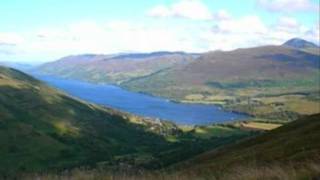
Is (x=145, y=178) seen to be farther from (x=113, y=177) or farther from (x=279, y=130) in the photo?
(x=279, y=130)

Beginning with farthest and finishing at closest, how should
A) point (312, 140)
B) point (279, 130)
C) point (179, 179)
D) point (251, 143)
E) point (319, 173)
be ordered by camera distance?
point (279, 130) < point (251, 143) < point (312, 140) < point (179, 179) < point (319, 173)

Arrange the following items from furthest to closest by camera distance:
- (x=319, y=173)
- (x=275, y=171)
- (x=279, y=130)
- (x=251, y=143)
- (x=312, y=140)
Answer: (x=279, y=130) < (x=251, y=143) < (x=312, y=140) < (x=275, y=171) < (x=319, y=173)

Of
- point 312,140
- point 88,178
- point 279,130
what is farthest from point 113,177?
point 279,130

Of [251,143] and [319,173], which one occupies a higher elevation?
[319,173]

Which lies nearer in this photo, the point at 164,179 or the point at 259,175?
the point at 259,175

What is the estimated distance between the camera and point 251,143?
7038cm

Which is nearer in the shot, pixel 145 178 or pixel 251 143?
pixel 145 178

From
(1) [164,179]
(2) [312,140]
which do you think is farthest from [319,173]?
(2) [312,140]

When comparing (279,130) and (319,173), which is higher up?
(319,173)

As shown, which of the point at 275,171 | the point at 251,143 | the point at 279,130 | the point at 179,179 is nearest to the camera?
the point at 275,171

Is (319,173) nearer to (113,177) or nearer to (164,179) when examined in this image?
(164,179)

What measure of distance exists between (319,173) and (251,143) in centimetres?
5621

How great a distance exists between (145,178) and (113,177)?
1.23 m

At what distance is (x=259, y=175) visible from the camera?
15.6m
